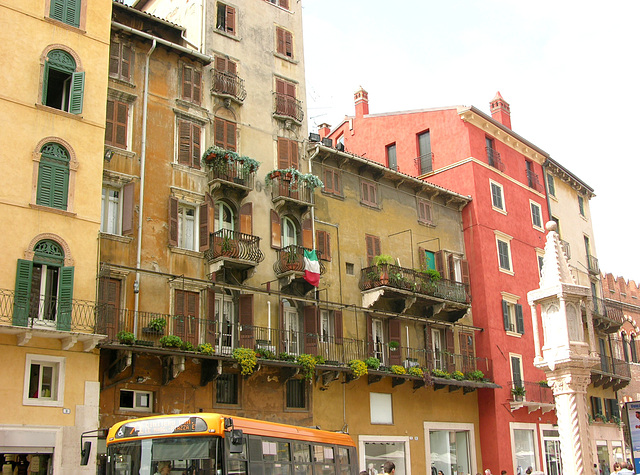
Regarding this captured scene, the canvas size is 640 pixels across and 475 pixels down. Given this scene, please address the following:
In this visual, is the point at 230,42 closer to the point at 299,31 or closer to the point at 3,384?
the point at 299,31

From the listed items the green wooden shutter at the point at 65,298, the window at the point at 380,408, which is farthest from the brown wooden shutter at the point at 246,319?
the window at the point at 380,408

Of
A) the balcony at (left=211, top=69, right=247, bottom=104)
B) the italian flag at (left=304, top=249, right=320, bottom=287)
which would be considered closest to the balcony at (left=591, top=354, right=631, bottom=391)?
the italian flag at (left=304, top=249, right=320, bottom=287)

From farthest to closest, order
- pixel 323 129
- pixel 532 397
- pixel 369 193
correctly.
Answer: pixel 323 129
pixel 532 397
pixel 369 193

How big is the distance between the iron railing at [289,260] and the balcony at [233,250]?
1458 millimetres

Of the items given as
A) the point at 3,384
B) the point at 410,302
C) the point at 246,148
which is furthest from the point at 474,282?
the point at 3,384

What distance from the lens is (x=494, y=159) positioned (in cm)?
4044

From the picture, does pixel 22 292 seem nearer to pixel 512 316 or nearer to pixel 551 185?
pixel 512 316

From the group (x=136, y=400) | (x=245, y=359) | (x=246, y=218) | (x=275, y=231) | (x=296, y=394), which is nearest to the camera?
(x=136, y=400)

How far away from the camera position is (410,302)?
3167 centimetres

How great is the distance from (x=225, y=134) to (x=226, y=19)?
16.5ft

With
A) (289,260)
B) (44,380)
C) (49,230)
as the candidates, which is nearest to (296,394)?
(289,260)

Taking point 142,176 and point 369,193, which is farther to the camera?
point 369,193

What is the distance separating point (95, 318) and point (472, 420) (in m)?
19.9

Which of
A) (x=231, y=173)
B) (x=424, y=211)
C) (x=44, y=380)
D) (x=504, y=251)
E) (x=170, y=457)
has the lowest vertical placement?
(x=170, y=457)
